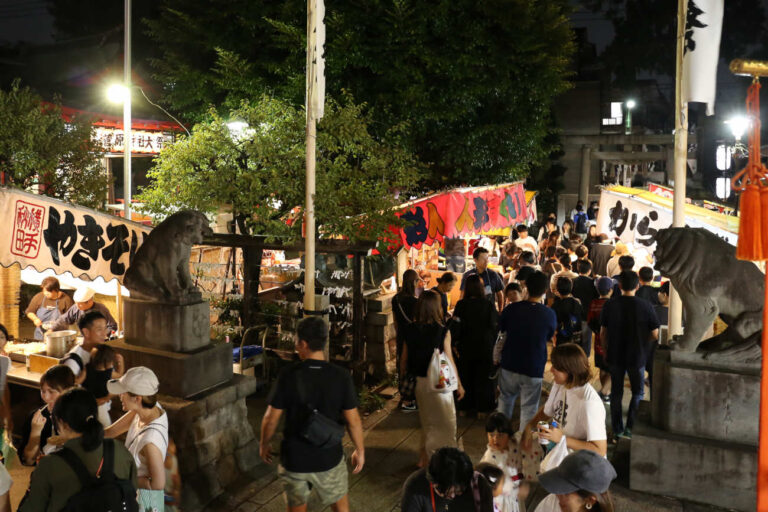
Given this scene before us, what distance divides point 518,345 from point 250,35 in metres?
10.6

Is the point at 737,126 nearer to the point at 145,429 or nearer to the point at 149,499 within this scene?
the point at 145,429

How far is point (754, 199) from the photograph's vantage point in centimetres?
328

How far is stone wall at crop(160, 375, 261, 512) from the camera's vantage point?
598 centimetres

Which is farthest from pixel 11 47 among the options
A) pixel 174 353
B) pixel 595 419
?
pixel 595 419

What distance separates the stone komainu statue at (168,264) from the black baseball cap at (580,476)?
4.44 m

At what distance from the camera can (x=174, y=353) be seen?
20.6 feet

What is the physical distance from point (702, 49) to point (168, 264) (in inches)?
246

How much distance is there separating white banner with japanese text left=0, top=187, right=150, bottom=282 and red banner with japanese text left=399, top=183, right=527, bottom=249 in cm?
435

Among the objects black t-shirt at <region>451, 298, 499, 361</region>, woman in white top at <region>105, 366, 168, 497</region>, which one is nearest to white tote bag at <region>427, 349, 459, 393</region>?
black t-shirt at <region>451, 298, 499, 361</region>

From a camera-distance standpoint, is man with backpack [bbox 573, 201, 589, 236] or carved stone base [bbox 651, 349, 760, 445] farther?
man with backpack [bbox 573, 201, 589, 236]

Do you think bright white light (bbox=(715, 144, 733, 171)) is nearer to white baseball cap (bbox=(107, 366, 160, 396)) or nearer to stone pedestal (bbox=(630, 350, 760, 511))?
stone pedestal (bbox=(630, 350, 760, 511))

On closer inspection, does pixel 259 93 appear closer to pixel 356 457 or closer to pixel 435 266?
pixel 435 266

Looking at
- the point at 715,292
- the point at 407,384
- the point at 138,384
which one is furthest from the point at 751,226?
the point at 407,384

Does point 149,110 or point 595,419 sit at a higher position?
point 149,110
